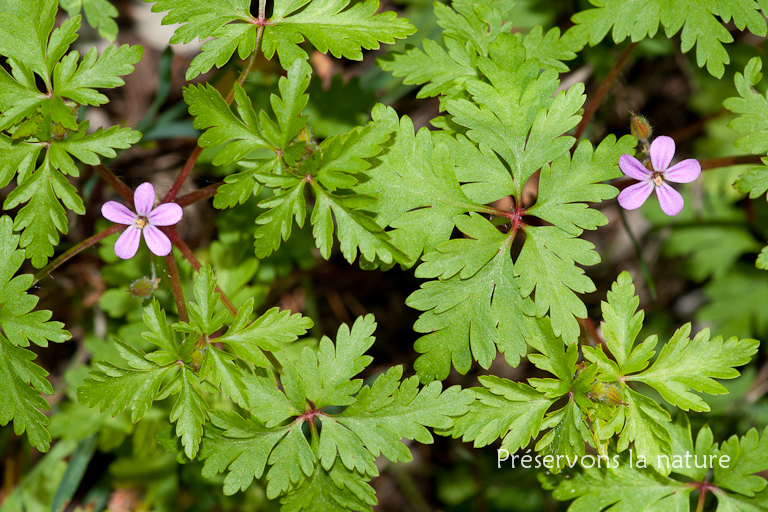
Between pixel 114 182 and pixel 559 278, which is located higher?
pixel 559 278

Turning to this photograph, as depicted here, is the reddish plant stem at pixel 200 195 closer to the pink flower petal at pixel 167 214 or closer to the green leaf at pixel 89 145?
the pink flower petal at pixel 167 214

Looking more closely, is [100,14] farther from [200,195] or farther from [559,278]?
[559,278]

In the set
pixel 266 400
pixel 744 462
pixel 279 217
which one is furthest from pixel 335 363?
pixel 744 462

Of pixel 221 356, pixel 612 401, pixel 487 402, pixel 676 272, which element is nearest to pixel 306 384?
pixel 221 356

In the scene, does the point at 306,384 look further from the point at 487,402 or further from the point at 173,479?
the point at 173,479

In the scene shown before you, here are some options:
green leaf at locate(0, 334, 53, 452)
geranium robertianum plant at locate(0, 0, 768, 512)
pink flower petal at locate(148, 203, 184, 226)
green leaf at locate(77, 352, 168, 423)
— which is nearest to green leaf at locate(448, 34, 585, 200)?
geranium robertianum plant at locate(0, 0, 768, 512)

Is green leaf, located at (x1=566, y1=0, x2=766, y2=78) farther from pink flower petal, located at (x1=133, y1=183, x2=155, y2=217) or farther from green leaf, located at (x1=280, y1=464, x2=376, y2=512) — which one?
green leaf, located at (x1=280, y1=464, x2=376, y2=512)
